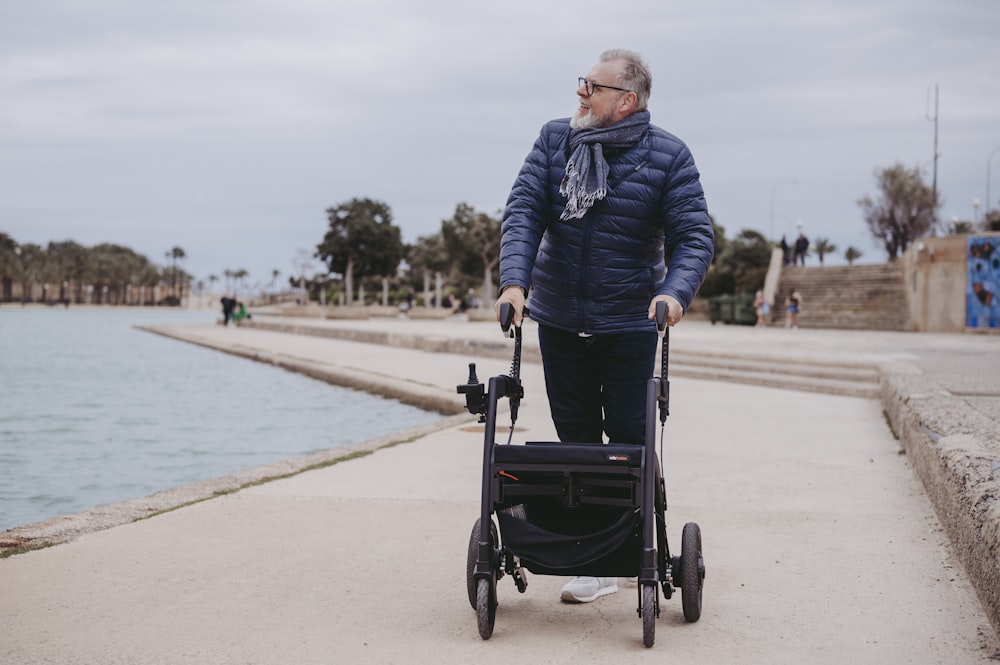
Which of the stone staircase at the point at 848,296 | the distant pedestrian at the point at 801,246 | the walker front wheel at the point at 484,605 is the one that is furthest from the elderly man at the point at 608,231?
the distant pedestrian at the point at 801,246

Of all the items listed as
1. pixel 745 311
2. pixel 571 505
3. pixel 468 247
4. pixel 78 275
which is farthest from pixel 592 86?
pixel 78 275

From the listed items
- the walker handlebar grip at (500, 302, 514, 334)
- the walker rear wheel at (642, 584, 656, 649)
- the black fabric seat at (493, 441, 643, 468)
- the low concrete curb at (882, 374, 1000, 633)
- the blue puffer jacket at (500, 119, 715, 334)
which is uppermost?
the blue puffer jacket at (500, 119, 715, 334)

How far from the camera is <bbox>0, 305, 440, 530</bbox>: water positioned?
27.9 feet

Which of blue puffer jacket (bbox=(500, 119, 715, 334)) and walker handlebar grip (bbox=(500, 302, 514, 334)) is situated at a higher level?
blue puffer jacket (bbox=(500, 119, 715, 334))

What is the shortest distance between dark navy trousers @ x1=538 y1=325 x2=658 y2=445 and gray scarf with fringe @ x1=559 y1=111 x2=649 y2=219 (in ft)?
1.49

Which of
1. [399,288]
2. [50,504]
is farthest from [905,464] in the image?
[399,288]

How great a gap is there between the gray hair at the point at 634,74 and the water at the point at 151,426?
544 centimetres

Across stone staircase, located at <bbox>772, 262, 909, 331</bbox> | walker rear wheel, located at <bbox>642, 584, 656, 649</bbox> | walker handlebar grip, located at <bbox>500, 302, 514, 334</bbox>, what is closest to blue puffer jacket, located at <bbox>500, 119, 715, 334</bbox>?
walker handlebar grip, located at <bbox>500, 302, 514, 334</bbox>

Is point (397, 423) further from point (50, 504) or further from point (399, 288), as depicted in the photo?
point (399, 288)

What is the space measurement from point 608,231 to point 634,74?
A: 525mm

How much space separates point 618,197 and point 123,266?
16270cm

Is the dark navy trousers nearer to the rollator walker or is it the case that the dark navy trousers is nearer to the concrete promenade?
the rollator walker

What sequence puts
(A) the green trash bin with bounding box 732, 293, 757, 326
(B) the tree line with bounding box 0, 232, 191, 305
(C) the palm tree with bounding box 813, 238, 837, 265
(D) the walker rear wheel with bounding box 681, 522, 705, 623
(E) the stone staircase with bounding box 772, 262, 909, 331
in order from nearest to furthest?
(D) the walker rear wheel with bounding box 681, 522, 705, 623 < (E) the stone staircase with bounding box 772, 262, 909, 331 < (A) the green trash bin with bounding box 732, 293, 757, 326 < (C) the palm tree with bounding box 813, 238, 837, 265 < (B) the tree line with bounding box 0, 232, 191, 305

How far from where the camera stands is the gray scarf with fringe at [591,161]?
3.26m
